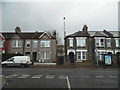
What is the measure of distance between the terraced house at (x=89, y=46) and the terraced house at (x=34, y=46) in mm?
4134

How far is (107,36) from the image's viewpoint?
42.9 m

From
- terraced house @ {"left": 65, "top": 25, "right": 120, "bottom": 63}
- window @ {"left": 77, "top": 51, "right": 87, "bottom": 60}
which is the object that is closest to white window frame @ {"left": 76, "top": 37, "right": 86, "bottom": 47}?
terraced house @ {"left": 65, "top": 25, "right": 120, "bottom": 63}

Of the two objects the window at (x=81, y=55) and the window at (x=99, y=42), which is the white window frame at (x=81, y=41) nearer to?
the window at (x=81, y=55)

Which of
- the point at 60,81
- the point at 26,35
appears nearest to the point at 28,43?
the point at 26,35

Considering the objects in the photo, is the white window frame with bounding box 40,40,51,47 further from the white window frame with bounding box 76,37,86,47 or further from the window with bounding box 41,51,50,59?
the white window frame with bounding box 76,37,86,47

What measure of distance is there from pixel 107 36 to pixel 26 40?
65.2ft

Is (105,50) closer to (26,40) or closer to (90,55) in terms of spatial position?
(90,55)

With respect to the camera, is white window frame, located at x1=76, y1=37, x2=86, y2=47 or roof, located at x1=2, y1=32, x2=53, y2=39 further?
roof, located at x1=2, y1=32, x2=53, y2=39

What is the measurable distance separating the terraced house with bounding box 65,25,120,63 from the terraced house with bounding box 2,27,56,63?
4.13 meters

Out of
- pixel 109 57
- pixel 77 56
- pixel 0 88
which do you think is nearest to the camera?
pixel 0 88

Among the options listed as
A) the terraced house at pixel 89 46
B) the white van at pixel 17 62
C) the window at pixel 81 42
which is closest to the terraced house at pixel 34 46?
the terraced house at pixel 89 46

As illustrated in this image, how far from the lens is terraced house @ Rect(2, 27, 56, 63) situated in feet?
144

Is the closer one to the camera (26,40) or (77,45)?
(77,45)

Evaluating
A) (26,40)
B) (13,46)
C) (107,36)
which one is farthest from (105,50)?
(13,46)
